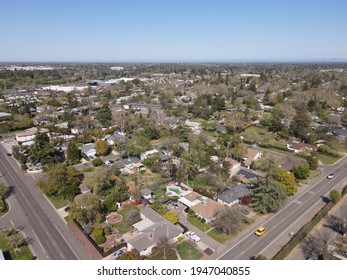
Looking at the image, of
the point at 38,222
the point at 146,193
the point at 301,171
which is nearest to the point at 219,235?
the point at 146,193

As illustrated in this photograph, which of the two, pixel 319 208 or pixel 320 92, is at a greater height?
pixel 320 92

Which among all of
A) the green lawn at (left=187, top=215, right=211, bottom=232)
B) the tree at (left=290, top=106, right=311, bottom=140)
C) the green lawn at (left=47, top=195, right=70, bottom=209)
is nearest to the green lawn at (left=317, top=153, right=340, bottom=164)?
the tree at (left=290, top=106, right=311, bottom=140)

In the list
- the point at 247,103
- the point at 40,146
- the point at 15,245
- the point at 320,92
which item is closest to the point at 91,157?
the point at 40,146

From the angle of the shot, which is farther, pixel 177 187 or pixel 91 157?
pixel 91 157

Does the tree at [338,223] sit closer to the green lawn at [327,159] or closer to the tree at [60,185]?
the green lawn at [327,159]

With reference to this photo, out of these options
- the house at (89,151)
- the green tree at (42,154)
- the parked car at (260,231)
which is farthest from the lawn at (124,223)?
the green tree at (42,154)

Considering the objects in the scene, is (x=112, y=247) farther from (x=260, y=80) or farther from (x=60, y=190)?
(x=260, y=80)

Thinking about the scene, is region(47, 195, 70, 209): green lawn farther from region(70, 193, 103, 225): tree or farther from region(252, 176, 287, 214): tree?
region(252, 176, 287, 214): tree
